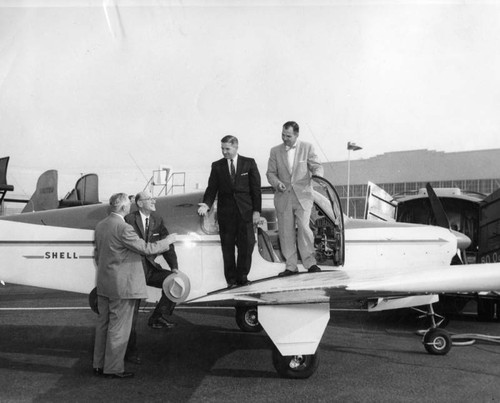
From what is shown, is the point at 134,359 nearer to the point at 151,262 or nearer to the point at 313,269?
the point at 151,262

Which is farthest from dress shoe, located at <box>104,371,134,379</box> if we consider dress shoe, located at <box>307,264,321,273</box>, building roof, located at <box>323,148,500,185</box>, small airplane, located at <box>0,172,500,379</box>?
building roof, located at <box>323,148,500,185</box>

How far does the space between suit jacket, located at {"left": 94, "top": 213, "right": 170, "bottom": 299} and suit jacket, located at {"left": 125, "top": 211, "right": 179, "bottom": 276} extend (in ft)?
2.02

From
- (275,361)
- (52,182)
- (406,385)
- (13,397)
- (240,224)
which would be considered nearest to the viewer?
(13,397)

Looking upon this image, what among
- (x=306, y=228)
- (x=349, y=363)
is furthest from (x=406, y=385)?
(x=306, y=228)

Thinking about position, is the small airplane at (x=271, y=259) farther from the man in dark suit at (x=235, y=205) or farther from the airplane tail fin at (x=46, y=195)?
the airplane tail fin at (x=46, y=195)

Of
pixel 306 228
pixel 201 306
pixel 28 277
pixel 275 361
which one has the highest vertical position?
pixel 306 228

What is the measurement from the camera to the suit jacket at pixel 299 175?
5562mm

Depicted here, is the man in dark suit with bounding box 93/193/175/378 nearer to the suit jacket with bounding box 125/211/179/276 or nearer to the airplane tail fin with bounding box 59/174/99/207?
the suit jacket with bounding box 125/211/179/276

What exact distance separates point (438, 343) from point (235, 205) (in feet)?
9.08

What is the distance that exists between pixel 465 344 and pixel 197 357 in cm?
333

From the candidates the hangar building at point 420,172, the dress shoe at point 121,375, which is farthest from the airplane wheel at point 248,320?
the hangar building at point 420,172

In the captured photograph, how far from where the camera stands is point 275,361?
502 cm

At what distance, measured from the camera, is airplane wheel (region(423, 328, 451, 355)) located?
5805 millimetres

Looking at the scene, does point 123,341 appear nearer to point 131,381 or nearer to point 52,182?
point 131,381
